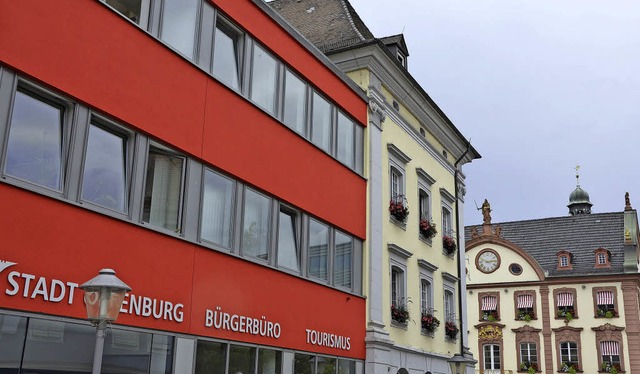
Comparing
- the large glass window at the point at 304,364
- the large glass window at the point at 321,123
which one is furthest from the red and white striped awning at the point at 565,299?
the large glass window at the point at 304,364

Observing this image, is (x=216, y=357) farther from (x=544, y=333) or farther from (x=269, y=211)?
(x=544, y=333)

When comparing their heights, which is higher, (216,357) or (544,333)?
(544,333)

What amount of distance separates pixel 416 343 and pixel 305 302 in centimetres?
710

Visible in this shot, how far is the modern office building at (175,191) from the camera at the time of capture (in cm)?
1040

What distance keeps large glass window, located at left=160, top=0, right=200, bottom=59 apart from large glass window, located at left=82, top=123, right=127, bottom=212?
2214 mm

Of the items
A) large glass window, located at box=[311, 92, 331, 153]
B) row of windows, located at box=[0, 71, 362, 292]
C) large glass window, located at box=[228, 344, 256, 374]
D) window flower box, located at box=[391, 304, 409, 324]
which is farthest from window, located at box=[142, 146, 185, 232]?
window flower box, located at box=[391, 304, 409, 324]

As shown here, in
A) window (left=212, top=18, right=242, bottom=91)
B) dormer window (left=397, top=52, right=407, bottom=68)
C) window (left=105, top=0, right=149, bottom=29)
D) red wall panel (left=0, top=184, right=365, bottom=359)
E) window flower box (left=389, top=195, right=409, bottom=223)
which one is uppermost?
dormer window (left=397, top=52, right=407, bottom=68)

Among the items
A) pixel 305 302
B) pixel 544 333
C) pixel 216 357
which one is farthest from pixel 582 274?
pixel 216 357

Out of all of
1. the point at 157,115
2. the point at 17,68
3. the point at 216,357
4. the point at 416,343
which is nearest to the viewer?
the point at 17,68

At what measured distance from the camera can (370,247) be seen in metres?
20.1

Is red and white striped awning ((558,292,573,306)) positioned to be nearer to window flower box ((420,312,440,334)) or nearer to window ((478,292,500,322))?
window ((478,292,500,322))

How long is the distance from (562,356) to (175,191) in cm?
4508

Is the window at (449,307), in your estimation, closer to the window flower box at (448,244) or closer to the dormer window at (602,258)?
the window flower box at (448,244)

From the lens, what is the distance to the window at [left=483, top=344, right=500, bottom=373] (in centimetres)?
5388
